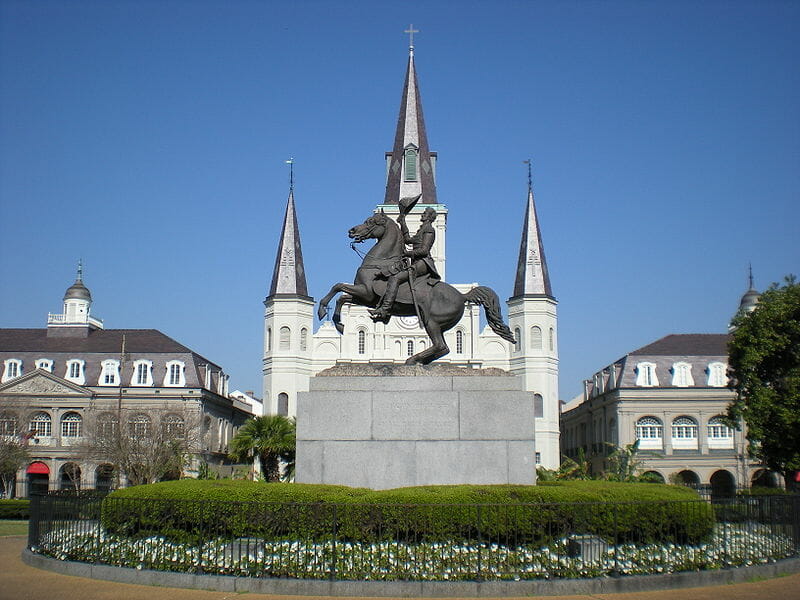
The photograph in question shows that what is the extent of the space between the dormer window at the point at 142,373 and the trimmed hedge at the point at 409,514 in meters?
59.2

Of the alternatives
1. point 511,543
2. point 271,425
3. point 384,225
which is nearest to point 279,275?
point 271,425

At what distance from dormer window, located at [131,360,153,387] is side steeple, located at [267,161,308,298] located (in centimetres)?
1259

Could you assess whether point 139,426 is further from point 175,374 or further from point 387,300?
point 387,300

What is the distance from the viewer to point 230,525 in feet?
41.1

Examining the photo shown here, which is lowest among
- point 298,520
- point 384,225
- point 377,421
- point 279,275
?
point 298,520

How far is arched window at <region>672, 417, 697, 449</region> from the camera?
69.9 m

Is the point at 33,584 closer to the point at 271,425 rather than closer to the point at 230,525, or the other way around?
the point at 230,525

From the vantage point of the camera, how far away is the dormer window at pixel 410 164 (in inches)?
3270

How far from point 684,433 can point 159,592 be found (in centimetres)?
6442

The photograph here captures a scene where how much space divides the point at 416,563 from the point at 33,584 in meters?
5.23

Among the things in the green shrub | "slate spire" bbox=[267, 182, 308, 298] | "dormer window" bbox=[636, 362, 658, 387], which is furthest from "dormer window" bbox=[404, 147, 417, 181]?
the green shrub

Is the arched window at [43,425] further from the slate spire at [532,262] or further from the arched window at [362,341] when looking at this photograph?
the slate spire at [532,262]

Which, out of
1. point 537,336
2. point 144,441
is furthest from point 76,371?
point 537,336

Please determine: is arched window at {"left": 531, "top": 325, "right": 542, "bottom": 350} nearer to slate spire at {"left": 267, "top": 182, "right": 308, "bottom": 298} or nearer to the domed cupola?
slate spire at {"left": 267, "top": 182, "right": 308, "bottom": 298}
